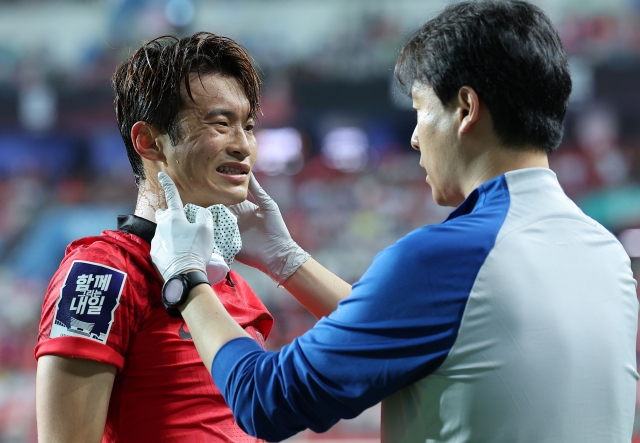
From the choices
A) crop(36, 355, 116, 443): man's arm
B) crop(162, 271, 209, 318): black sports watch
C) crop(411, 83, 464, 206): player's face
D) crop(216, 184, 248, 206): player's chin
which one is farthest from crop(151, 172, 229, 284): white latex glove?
crop(411, 83, 464, 206): player's face

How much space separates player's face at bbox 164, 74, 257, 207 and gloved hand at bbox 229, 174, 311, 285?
237 mm

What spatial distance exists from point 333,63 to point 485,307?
592 inches

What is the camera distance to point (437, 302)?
1272mm

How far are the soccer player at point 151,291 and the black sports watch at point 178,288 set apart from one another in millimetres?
154

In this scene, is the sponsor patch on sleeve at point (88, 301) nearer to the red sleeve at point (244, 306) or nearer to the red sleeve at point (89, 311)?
the red sleeve at point (89, 311)

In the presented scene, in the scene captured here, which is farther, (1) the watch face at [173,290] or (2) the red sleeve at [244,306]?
(2) the red sleeve at [244,306]

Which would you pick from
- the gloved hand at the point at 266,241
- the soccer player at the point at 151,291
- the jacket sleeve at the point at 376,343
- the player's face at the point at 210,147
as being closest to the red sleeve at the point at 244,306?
the soccer player at the point at 151,291

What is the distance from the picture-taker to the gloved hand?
215 cm

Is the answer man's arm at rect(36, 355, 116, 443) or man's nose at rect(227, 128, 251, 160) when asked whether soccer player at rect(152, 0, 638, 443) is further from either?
man's nose at rect(227, 128, 251, 160)

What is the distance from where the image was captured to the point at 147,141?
1902 millimetres

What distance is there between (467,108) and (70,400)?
1.05 m

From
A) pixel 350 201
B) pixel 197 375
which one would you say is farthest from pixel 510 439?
pixel 350 201

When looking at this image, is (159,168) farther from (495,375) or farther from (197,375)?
(495,375)

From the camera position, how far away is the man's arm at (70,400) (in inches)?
60.2
